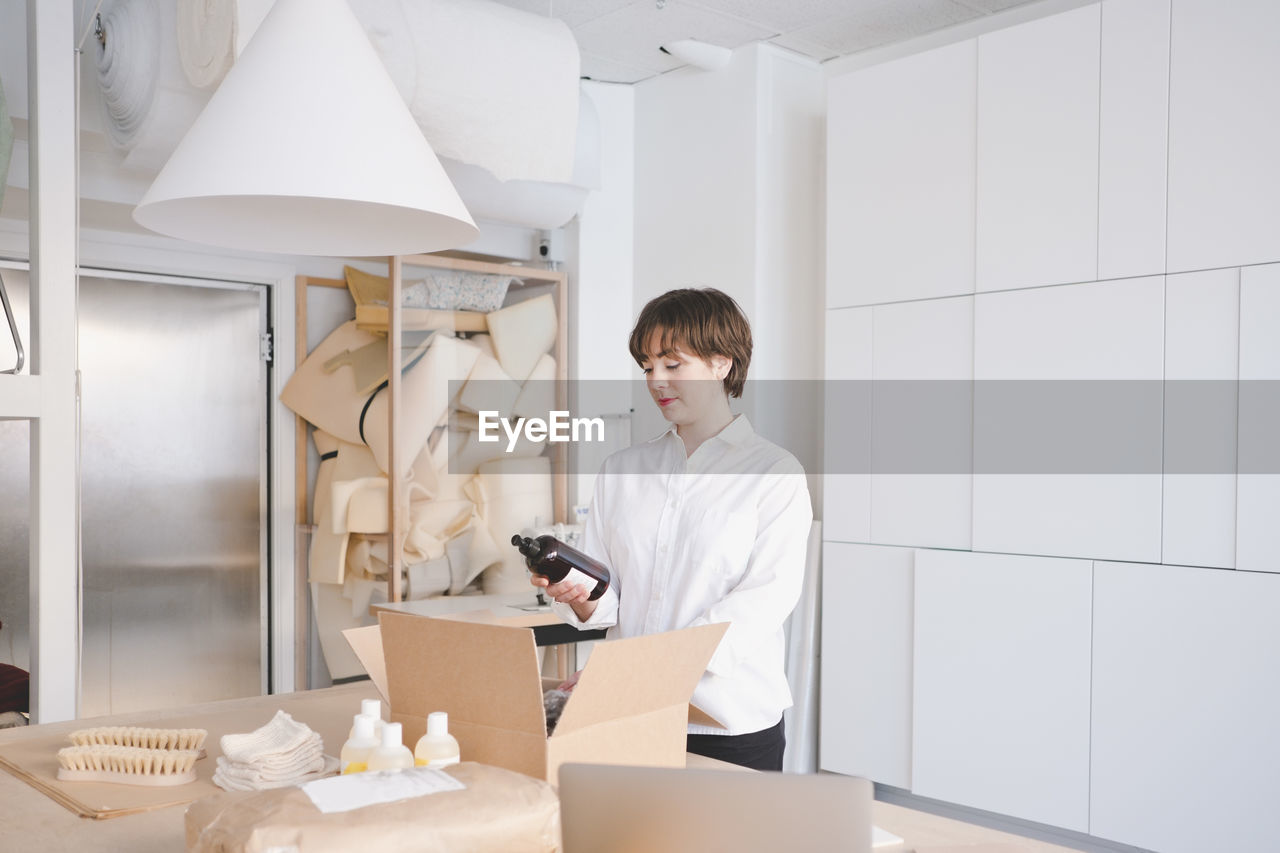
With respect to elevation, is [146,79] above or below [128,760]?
above

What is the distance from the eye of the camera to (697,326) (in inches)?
83.0

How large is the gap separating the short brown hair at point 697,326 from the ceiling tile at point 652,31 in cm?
176

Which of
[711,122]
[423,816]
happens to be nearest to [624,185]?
[711,122]

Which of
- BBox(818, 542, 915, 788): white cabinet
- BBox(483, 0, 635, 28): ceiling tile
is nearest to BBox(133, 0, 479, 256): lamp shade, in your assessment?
BBox(483, 0, 635, 28): ceiling tile

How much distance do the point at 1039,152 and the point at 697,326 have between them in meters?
1.68

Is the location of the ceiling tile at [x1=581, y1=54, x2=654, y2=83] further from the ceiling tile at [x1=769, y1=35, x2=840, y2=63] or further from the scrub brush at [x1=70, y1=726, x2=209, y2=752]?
the scrub brush at [x1=70, y1=726, x2=209, y2=752]

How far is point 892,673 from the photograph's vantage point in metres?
3.55

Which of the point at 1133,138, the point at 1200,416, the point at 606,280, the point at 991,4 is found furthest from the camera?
the point at 606,280

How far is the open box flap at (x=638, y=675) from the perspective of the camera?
1.17 m

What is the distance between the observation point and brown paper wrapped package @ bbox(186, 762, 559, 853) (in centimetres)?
95

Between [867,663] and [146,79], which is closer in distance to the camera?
[146,79]

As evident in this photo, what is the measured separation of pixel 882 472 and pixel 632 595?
67.6 inches

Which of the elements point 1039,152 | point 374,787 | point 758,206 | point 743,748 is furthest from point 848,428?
point 374,787
